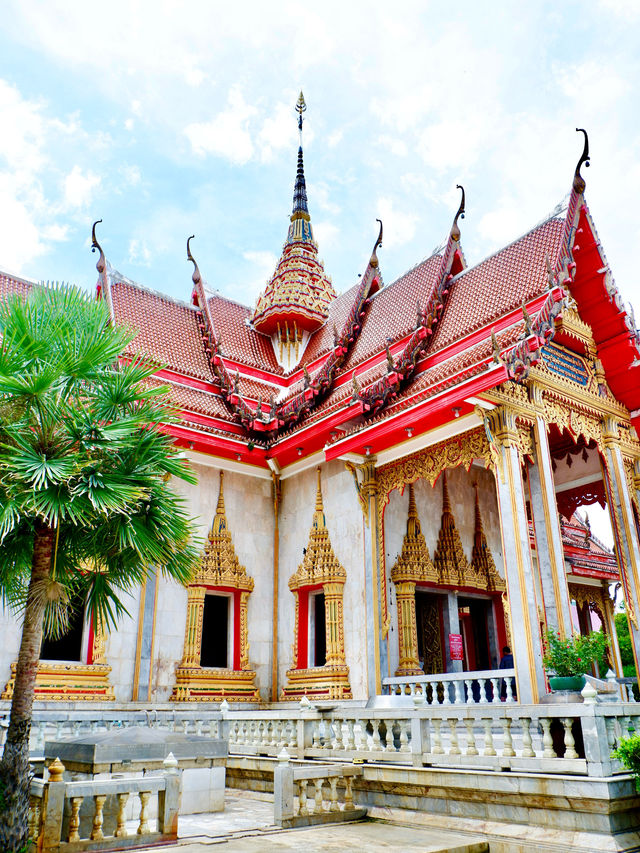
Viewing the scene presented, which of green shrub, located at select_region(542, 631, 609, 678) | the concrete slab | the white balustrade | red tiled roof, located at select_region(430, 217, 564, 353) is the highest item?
red tiled roof, located at select_region(430, 217, 564, 353)

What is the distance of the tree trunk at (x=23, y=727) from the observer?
4.90 m

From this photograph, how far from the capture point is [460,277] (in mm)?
12742

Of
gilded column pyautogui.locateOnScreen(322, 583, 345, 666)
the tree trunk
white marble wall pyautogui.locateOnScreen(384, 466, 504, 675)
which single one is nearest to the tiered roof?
white marble wall pyautogui.locateOnScreen(384, 466, 504, 675)

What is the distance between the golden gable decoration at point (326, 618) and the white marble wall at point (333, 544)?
0.10 meters

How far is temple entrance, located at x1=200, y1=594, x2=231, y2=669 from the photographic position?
11.2 m

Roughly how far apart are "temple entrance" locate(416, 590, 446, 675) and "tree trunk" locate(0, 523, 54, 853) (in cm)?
694

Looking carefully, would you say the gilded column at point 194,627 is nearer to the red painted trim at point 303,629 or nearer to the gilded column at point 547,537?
the red painted trim at point 303,629

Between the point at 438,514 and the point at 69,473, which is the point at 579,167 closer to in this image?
the point at 438,514

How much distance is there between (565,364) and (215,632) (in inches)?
270

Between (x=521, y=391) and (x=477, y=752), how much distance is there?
485 centimetres

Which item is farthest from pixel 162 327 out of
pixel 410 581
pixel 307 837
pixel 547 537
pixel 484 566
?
pixel 307 837

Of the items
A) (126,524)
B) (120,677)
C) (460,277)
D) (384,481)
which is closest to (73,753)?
(126,524)

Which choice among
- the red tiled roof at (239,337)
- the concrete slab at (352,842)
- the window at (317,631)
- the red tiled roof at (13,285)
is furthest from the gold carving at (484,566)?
the red tiled roof at (13,285)

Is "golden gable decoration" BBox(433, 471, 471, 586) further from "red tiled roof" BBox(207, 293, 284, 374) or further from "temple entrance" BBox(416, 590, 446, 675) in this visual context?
A: "red tiled roof" BBox(207, 293, 284, 374)
